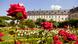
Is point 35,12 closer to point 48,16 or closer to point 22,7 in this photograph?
point 48,16

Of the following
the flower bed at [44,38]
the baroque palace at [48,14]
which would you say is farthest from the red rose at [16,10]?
the baroque palace at [48,14]

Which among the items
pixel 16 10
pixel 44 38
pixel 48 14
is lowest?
pixel 48 14

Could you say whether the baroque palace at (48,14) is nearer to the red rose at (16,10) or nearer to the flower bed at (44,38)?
the flower bed at (44,38)

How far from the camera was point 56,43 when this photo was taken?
15.1ft

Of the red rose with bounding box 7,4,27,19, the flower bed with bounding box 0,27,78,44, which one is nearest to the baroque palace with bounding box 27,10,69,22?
the flower bed with bounding box 0,27,78,44

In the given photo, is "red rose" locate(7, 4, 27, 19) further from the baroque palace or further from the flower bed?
the baroque palace

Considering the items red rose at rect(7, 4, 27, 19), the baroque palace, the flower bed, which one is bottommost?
the baroque palace

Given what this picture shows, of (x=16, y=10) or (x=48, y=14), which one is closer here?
(x=16, y=10)

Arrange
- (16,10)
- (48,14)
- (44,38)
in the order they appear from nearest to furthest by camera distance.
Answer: (16,10), (44,38), (48,14)

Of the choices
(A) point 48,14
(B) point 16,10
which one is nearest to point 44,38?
(B) point 16,10

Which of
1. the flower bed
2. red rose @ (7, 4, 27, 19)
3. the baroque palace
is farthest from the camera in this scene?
the baroque palace

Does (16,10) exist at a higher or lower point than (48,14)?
higher

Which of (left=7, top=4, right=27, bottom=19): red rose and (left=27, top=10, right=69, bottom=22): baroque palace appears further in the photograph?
(left=27, top=10, right=69, bottom=22): baroque palace

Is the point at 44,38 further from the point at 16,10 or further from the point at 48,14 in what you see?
the point at 48,14
